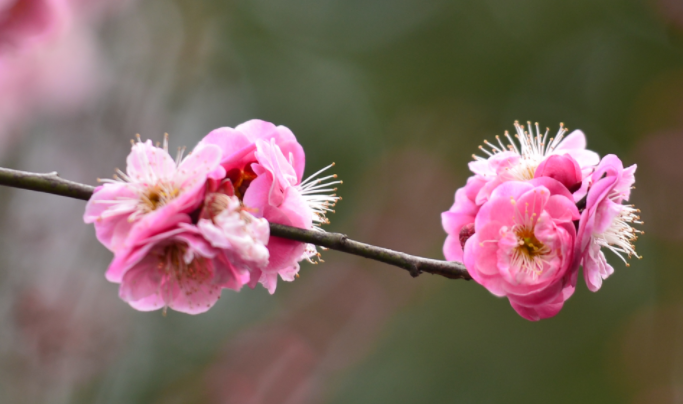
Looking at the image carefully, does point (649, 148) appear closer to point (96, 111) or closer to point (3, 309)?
point (96, 111)

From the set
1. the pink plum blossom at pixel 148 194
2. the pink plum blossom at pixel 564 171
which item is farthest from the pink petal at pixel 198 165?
the pink plum blossom at pixel 564 171

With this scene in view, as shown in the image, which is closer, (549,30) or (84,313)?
(84,313)

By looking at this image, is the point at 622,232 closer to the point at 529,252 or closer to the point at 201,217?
the point at 529,252

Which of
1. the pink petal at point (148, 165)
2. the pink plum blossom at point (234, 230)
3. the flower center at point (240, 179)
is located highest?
the flower center at point (240, 179)

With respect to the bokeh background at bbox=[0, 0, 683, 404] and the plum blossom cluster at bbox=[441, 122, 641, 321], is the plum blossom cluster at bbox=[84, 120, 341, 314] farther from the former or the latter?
the bokeh background at bbox=[0, 0, 683, 404]

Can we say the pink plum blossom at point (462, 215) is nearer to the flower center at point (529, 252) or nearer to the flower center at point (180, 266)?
the flower center at point (529, 252)

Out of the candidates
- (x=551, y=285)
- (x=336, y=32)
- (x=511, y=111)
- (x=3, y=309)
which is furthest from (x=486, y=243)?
(x=336, y=32)

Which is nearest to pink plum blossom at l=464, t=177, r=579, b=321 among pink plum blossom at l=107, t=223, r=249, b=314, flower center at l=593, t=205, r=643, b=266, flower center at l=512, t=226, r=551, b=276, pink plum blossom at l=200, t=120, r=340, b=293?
flower center at l=512, t=226, r=551, b=276

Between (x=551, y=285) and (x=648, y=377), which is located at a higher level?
(x=648, y=377)
